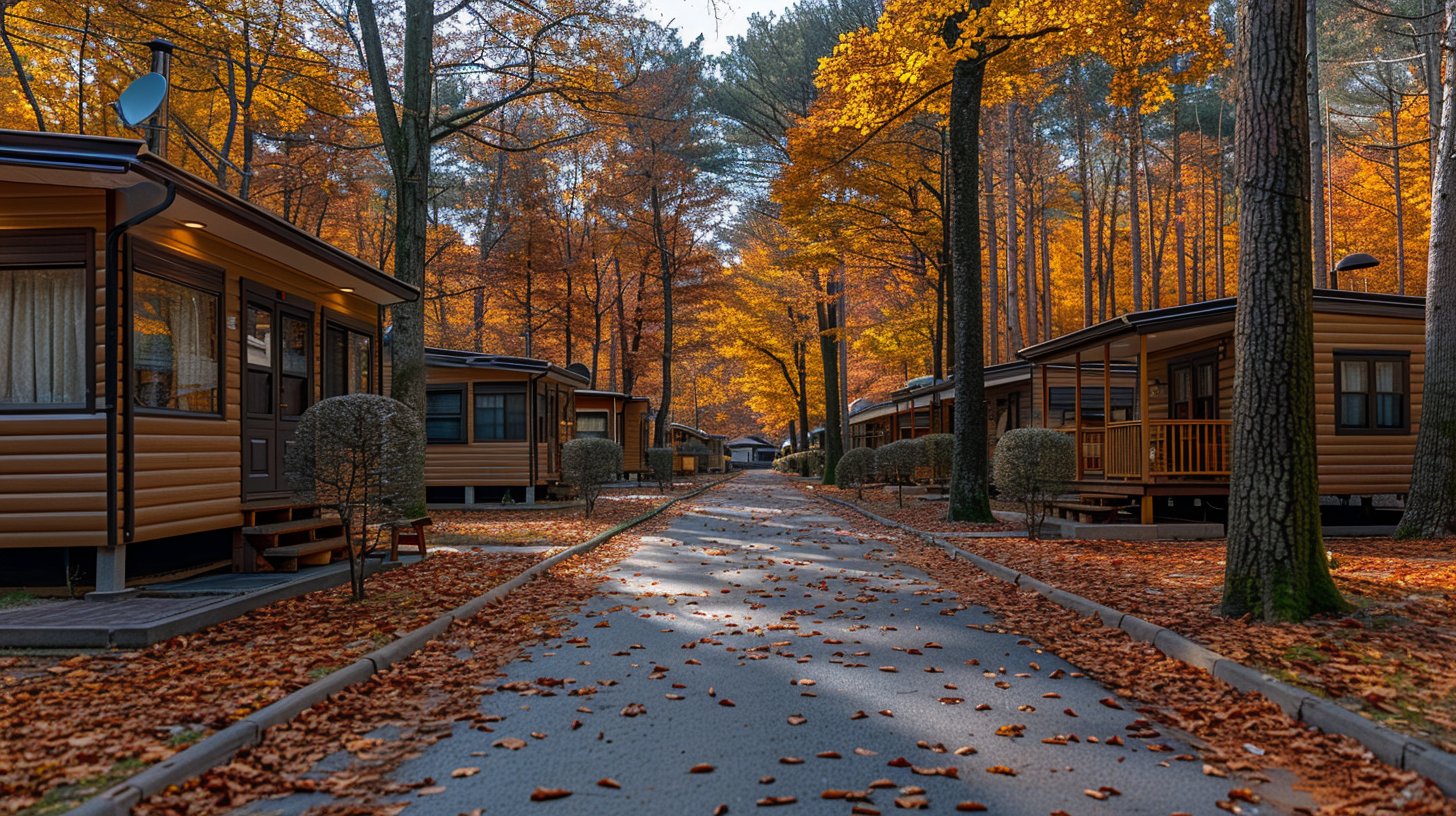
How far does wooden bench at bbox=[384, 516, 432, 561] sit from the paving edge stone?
2.92 m

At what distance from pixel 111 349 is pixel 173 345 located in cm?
112

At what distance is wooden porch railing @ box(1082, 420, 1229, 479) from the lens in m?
15.2

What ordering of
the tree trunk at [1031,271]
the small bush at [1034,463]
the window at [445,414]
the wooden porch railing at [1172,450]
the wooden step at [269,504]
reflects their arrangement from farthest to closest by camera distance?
the tree trunk at [1031,271]
the window at [445,414]
the wooden porch railing at [1172,450]
the small bush at [1034,463]
the wooden step at [269,504]

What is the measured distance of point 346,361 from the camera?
43.5 feet

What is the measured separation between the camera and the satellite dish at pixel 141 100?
32.2ft

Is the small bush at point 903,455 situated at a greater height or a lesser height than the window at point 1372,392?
lesser

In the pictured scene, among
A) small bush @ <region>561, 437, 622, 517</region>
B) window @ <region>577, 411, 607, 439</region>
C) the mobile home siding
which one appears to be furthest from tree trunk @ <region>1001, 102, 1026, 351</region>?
the mobile home siding

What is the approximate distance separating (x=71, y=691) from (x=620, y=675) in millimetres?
3005

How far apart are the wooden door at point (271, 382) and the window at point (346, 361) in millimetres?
588

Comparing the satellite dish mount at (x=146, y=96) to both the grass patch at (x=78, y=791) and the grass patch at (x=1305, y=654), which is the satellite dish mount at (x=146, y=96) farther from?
the grass patch at (x=1305, y=654)

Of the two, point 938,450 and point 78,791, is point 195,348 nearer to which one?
point 78,791

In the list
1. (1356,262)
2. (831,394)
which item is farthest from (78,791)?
(831,394)

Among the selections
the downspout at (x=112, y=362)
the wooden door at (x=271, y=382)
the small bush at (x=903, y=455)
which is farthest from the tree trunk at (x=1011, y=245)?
the downspout at (x=112, y=362)

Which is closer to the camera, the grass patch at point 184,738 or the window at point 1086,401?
the grass patch at point 184,738
